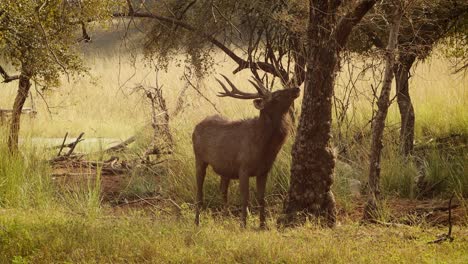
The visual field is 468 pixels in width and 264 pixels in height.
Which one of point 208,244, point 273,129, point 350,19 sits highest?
point 350,19

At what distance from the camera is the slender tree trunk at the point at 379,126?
8.47 metres

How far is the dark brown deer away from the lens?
27.5 ft

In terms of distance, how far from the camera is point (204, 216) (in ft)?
30.3

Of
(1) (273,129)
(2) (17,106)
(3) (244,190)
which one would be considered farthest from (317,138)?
(2) (17,106)

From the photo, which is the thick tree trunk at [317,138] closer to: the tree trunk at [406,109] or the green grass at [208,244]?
the green grass at [208,244]

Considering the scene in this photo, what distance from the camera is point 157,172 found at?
38.8 ft

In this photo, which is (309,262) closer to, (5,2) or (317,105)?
(317,105)

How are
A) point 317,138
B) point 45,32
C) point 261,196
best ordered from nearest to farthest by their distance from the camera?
point 317,138, point 261,196, point 45,32

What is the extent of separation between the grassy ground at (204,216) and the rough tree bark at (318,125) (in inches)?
14.4

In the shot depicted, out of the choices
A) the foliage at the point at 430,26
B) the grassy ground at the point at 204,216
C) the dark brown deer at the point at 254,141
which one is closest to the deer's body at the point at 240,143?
the dark brown deer at the point at 254,141

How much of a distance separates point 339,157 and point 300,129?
122 inches

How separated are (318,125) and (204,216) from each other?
1.75 meters

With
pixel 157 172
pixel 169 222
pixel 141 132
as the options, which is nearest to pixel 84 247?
pixel 169 222

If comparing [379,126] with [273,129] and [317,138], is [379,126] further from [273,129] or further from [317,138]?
[273,129]
